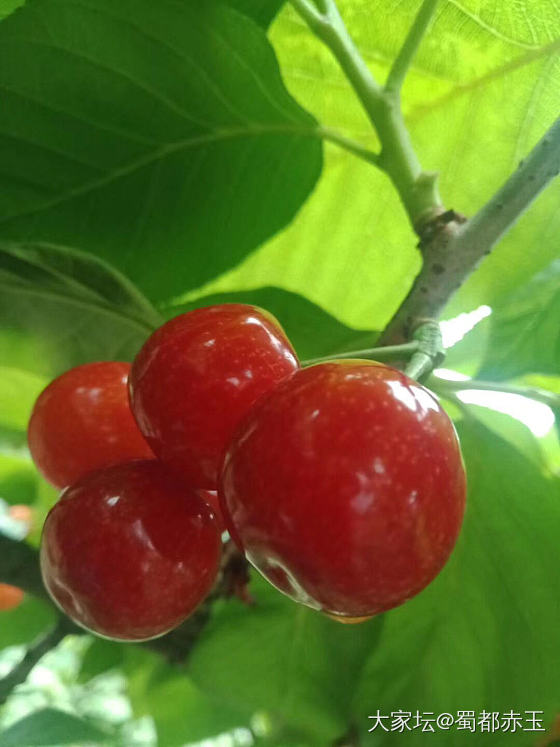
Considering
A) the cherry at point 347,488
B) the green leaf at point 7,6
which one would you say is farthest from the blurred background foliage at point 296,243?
the cherry at point 347,488

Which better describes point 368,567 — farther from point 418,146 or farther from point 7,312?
point 418,146

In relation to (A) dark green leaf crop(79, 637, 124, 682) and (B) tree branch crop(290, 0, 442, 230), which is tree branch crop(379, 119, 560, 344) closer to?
(B) tree branch crop(290, 0, 442, 230)

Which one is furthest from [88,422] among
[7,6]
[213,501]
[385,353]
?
[7,6]

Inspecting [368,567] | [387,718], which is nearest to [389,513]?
[368,567]

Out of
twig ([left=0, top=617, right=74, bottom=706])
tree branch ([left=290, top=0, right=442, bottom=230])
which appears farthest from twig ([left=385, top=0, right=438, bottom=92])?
twig ([left=0, top=617, right=74, bottom=706])

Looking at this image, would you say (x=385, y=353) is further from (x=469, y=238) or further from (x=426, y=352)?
(x=469, y=238)

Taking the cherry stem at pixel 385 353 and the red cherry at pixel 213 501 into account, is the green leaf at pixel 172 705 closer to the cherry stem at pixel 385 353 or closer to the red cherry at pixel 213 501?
the red cherry at pixel 213 501

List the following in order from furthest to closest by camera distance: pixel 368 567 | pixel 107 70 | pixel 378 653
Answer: pixel 378 653 → pixel 107 70 → pixel 368 567
